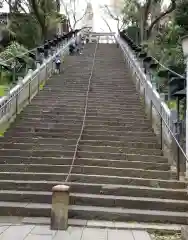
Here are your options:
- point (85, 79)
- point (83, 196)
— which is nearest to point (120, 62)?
point (85, 79)

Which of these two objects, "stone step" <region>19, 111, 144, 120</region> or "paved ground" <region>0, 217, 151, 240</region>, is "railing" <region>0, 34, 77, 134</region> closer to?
"stone step" <region>19, 111, 144, 120</region>

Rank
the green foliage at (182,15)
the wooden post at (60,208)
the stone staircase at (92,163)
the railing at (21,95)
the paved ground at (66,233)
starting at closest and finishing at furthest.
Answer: the paved ground at (66,233), the wooden post at (60,208), the stone staircase at (92,163), the railing at (21,95), the green foliage at (182,15)

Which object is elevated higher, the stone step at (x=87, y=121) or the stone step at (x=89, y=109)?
the stone step at (x=89, y=109)

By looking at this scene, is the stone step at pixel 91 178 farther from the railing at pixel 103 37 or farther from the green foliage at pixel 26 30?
the railing at pixel 103 37

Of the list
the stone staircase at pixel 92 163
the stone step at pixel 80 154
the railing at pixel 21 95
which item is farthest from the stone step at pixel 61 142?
the railing at pixel 21 95

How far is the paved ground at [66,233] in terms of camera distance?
6.99 metres

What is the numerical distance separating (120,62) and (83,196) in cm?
1898

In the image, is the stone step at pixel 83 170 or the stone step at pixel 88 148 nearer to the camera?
the stone step at pixel 83 170

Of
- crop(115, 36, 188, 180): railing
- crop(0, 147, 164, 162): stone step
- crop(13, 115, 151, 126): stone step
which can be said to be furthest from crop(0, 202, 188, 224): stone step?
crop(13, 115, 151, 126): stone step

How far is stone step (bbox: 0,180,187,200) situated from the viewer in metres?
9.02

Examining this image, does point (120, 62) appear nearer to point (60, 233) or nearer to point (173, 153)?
point (173, 153)

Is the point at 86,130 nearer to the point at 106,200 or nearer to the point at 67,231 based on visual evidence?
the point at 106,200

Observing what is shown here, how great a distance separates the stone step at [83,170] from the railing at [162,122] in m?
0.51

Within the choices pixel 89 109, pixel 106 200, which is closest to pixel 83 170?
pixel 106 200
